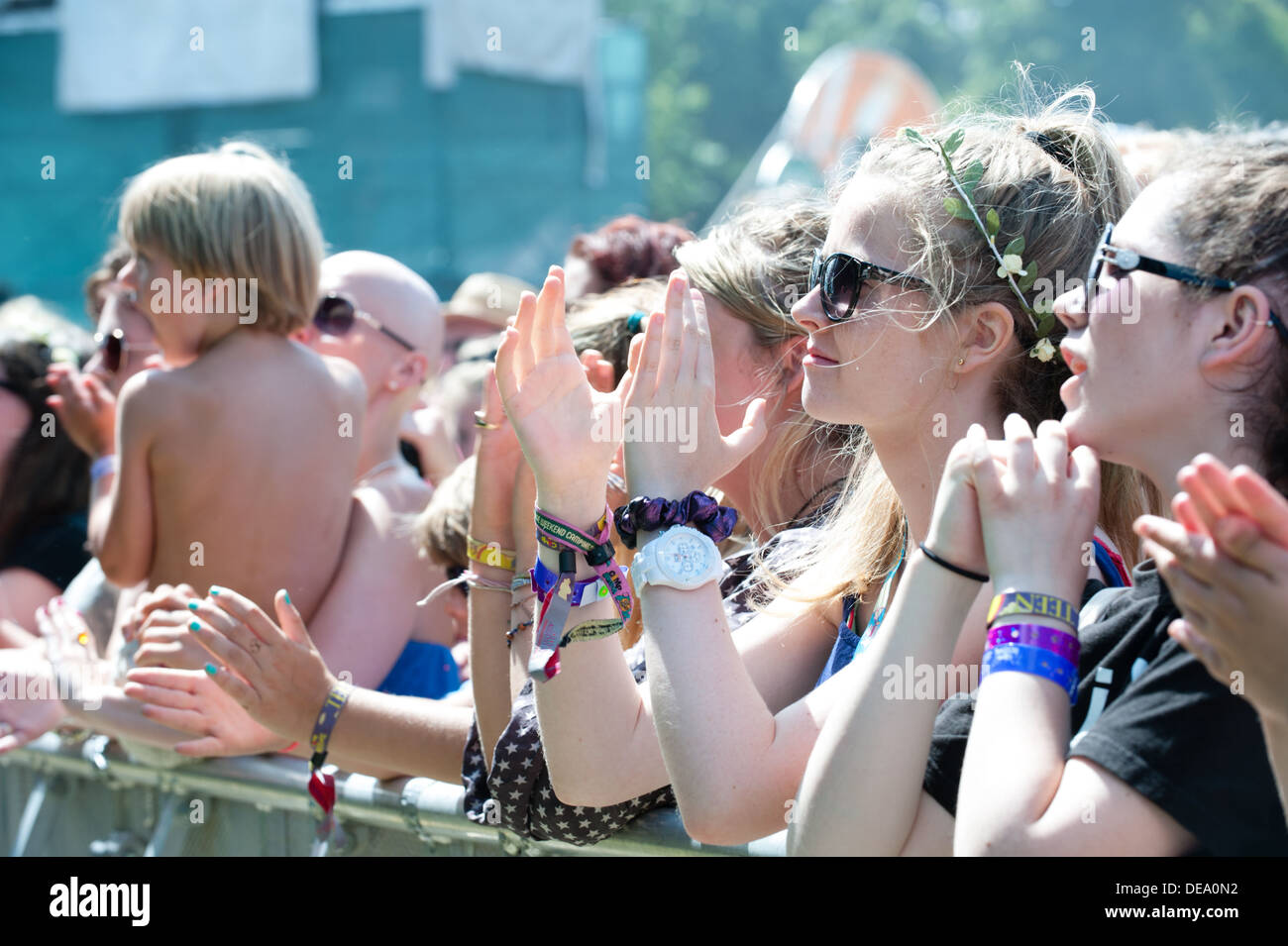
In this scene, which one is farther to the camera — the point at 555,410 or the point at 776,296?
the point at 776,296

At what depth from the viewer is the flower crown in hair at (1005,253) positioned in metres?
1.98

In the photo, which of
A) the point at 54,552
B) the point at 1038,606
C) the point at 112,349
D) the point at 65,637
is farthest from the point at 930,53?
the point at 1038,606

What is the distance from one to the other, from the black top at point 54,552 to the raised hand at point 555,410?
2592 millimetres

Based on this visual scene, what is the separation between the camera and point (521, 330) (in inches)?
80.1

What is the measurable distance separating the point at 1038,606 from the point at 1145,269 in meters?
0.43

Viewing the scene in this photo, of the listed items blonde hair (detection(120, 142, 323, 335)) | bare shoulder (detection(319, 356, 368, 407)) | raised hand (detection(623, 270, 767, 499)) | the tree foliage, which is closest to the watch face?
raised hand (detection(623, 270, 767, 499))

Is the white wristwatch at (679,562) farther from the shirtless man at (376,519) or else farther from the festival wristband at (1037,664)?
the shirtless man at (376,519)

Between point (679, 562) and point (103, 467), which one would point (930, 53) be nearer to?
point (103, 467)

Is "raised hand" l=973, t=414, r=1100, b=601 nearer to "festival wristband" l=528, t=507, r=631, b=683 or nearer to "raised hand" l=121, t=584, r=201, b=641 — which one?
"festival wristband" l=528, t=507, r=631, b=683

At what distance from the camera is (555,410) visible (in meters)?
1.98

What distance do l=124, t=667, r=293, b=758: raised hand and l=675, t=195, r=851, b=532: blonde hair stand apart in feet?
3.82

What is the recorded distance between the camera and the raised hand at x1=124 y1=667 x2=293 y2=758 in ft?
8.75
